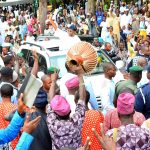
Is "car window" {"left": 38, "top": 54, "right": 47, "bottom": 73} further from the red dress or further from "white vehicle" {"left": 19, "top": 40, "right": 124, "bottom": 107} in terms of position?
the red dress

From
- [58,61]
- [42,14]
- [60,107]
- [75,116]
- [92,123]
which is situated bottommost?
[42,14]

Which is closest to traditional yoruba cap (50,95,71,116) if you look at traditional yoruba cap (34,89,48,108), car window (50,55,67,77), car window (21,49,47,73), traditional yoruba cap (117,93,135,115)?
traditional yoruba cap (34,89,48,108)

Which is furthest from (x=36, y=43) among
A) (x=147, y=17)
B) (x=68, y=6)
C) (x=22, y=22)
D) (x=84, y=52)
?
(x=68, y=6)

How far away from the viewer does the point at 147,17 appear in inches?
781

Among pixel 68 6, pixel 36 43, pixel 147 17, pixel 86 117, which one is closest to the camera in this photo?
pixel 86 117

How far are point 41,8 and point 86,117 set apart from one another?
710 inches

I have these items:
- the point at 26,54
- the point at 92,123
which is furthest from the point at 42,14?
the point at 92,123

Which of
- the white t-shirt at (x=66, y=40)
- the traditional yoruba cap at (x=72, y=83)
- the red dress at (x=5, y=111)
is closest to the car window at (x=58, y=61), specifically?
the white t-shirt at (x=66, y=40)

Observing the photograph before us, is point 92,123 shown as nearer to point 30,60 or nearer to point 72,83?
point 72,83

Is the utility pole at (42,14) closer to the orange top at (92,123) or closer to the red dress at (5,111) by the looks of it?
the red dress at (5,111)

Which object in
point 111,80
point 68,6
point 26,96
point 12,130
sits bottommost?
point 68,6

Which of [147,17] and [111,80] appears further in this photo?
[147,17]

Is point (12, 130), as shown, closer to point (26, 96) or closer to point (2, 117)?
point (26, 96)

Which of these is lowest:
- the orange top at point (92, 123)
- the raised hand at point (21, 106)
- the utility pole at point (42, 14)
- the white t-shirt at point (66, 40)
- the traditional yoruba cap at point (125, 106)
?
the utility pole at point (42, 14)
